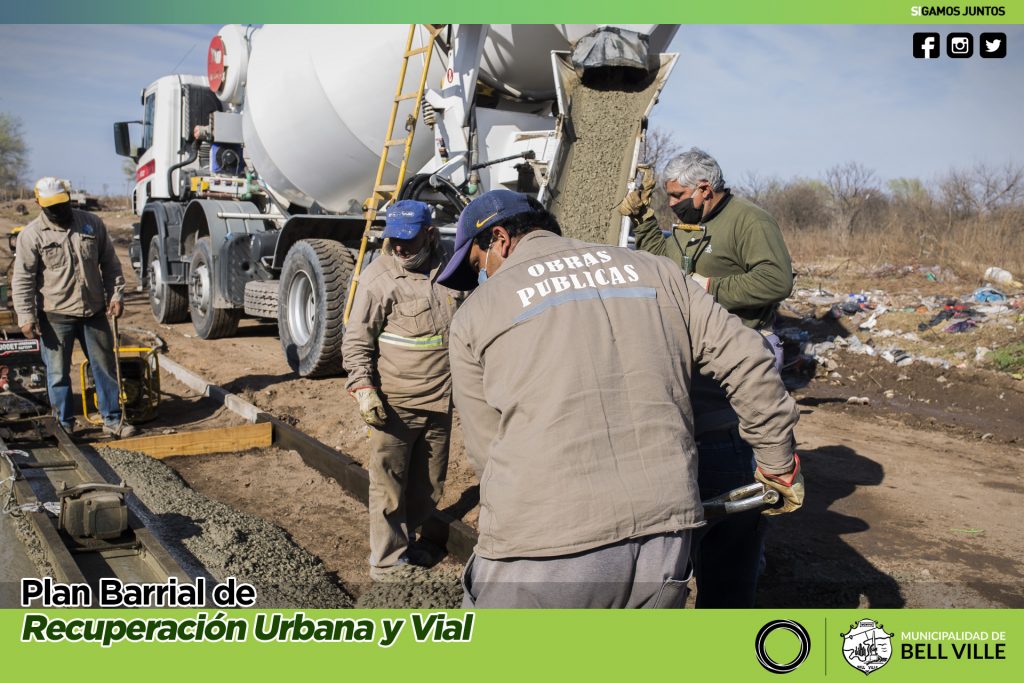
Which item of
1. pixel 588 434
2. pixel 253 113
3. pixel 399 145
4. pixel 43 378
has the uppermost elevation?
pixel 253 113

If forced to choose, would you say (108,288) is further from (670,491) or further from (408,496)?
(670,491)

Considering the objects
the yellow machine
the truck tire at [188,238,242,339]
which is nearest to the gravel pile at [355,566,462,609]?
the yellow machine

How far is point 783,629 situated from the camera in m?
2.54

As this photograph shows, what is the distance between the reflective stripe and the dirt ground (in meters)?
1.23

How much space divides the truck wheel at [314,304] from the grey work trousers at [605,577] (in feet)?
19.6

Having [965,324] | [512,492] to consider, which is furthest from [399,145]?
[965,324]

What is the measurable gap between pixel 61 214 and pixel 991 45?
5961 mm

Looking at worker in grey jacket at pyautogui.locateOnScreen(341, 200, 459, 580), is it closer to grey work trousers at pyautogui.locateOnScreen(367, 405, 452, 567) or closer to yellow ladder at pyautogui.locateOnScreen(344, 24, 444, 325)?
grey work trousers at pyautogui.locateOnScreen(367, 405, 452, 567)

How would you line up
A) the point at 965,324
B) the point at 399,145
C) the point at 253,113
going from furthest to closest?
the point at 965,324, the point at 253,113, the point at 399,145

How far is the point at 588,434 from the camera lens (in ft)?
6.68

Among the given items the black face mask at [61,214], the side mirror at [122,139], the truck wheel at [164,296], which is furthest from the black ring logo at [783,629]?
the side mirror at [122,139]

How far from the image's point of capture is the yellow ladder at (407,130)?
7.34 meters

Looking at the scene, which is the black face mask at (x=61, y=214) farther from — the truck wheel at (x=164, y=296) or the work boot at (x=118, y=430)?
the truck wheel at (x=164, y=296)

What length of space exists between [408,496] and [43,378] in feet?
13.8
